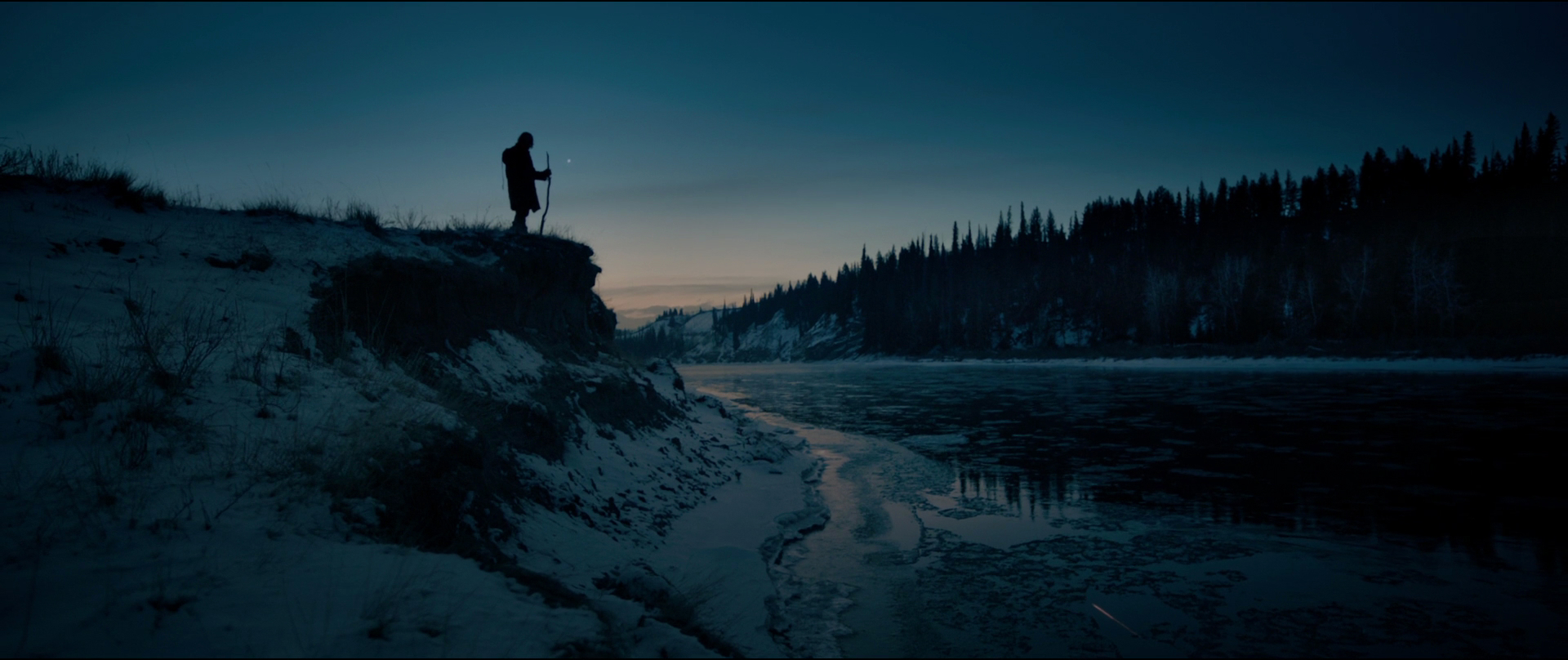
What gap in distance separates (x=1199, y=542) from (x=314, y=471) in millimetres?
8957

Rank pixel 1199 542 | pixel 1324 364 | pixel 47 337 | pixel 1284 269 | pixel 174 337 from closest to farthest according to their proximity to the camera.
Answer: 1. pixel 47 337
2. pixel 174 337
3. pixel 1199 542
4. pixel 1324 364
5. pixel 1284 269

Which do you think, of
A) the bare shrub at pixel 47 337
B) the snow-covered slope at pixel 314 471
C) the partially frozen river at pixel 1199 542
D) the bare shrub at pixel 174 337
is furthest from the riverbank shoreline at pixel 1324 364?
the bare shrub at pixel 47 337

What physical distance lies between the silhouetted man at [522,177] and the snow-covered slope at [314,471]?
283 centimetres

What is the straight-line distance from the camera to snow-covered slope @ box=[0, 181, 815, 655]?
315 centimetres

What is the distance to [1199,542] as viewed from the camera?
24.2 ft

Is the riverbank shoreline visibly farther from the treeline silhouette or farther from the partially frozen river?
the partially frozen river

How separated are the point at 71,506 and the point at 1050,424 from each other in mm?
19319

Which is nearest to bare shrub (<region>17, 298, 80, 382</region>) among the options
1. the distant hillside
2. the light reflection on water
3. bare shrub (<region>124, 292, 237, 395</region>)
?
bare shrub (<region>124, 292, 237, 395</region>)

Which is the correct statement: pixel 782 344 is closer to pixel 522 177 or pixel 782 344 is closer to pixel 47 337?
pixel 522 177

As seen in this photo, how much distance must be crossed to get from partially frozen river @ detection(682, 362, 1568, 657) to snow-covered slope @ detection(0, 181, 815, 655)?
1.59 meters

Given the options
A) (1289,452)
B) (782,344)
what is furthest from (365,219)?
(782,344)

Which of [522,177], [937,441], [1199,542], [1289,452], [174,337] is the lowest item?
[937,441]

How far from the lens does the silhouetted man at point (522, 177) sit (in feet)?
40.2

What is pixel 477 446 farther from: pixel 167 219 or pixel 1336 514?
pixel 1336 514
